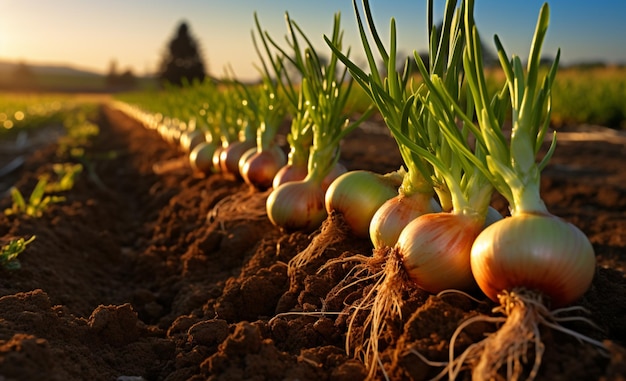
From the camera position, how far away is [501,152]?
1670 mm

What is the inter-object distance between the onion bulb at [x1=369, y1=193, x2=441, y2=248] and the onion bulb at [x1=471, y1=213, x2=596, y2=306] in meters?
0.51

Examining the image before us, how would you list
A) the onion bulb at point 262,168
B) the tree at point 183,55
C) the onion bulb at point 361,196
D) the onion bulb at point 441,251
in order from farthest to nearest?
the tree at point 183,55
the onion bulb at point 262,168
the onion bulb at point 361,196
the onion bulb at point 441,251

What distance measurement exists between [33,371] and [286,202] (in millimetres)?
1491

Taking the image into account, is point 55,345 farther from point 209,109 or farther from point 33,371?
point 209,109

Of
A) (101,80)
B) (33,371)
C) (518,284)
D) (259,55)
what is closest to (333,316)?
(518,284)

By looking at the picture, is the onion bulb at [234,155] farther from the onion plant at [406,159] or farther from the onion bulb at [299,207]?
the onion plant at [406,159]

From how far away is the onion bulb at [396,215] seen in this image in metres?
2.00

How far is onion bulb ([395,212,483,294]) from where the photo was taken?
1677 millimetres

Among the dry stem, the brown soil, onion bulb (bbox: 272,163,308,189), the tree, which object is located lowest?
the brown soil

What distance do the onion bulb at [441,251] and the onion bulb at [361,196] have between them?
23.1 inches

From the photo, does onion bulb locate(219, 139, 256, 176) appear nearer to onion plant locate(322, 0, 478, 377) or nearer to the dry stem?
the dry stem

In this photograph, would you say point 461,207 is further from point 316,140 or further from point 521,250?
point 316,140

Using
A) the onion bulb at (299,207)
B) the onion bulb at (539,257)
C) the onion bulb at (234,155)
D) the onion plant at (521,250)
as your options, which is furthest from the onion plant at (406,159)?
the onion bulb at (234,155)

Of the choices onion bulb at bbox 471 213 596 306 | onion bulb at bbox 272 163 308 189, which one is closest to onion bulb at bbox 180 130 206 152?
onion bulb at bbox 272 163 308 189
